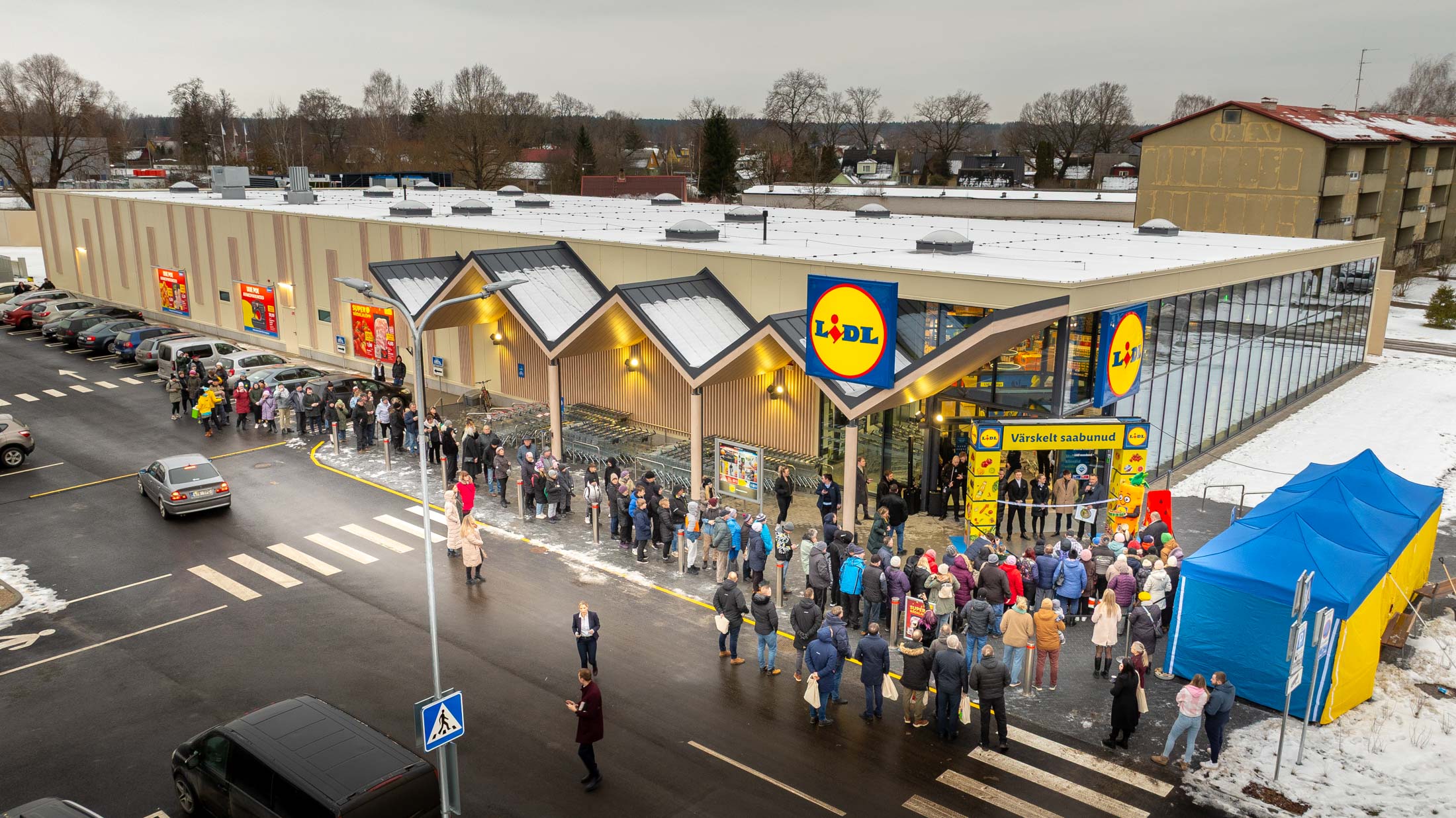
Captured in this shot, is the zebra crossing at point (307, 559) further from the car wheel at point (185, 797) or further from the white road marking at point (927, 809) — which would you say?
the white road marking at point (927, 809)

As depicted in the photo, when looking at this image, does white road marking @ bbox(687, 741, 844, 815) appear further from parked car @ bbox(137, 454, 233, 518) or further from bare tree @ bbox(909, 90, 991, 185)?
bare tree @ bbox(909, 90, 991, 185)

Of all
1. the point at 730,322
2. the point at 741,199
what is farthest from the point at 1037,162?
the point at 730,322

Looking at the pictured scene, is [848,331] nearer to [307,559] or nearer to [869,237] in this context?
[869,237]

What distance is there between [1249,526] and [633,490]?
11685 mm

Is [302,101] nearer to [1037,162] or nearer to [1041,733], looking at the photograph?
[1037,162]

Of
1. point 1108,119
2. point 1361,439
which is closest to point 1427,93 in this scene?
point 1108,119

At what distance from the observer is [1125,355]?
21.8m

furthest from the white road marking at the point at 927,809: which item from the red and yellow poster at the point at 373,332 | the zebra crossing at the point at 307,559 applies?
the red and yellow poster at the point at 373,332

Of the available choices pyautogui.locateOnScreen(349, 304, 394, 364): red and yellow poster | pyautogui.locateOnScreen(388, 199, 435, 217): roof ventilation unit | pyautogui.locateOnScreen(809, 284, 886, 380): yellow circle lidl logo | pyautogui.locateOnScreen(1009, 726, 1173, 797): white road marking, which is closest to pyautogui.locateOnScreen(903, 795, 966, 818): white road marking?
pyautogui.locateOnScreen(1009, 726, 1173, 797): white road marking

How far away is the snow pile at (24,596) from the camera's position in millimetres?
17594

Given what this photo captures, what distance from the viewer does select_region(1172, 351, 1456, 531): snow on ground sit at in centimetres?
2520

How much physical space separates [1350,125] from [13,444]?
→ 61680 millimetres

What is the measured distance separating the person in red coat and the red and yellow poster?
998 inches

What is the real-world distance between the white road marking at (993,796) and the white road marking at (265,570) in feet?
42.5
